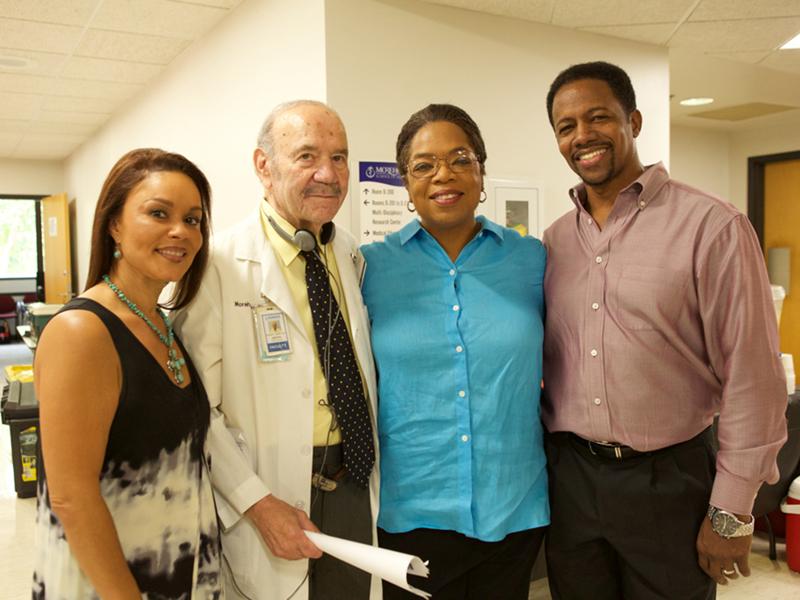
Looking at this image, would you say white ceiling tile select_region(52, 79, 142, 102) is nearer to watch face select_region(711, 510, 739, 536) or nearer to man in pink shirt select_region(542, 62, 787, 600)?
man in pink shirt select_region(542, 62, 787, 600)

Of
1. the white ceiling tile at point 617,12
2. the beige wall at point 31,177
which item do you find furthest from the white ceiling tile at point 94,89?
the beige wall at point 31,177

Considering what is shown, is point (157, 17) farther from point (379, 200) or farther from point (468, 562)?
point (468, 562)

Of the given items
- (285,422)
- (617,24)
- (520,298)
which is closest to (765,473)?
(520,298)

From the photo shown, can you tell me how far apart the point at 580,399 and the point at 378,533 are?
0.65 metres

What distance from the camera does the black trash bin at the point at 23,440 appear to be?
13.8 feet

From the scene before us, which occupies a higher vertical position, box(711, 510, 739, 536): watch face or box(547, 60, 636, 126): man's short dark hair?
box(547, 60, 636, 126): man's short dark hair

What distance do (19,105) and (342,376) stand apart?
5.77 m

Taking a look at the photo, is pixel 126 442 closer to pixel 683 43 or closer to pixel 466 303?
Result: pixel 466 303

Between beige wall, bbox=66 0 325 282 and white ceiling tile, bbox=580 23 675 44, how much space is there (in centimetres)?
161

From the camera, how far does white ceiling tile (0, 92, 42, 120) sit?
5.63 metres

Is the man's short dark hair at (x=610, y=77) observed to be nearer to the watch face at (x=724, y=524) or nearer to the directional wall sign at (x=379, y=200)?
the watch face at (x=724, y=524)

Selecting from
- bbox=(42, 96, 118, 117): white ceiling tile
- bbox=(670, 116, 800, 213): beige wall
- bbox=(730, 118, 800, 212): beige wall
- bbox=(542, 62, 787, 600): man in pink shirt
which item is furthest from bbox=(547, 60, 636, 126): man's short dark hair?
bbox=(730, 118, 800, 212): beige wall

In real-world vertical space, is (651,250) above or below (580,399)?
above

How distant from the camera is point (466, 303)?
175 centimetres
